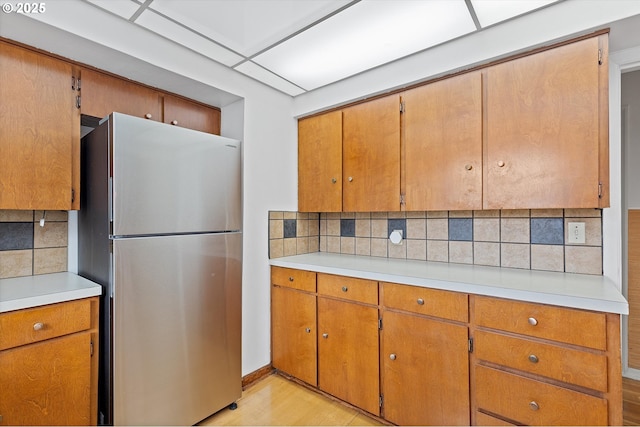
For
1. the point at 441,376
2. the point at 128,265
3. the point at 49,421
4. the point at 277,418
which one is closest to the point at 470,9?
the point at 441,376

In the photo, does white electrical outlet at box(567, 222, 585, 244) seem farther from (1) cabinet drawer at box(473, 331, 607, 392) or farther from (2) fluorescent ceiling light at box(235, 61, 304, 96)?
(2) fluorescent ceiling light at box(235, 61, 304, 96)

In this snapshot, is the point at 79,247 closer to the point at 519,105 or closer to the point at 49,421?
the point at 49,421

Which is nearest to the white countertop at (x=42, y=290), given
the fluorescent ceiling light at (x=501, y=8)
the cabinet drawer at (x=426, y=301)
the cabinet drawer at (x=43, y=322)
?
the cabinet drawer at (x=43, y=322)

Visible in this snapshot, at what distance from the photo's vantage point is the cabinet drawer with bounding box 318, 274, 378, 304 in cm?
182

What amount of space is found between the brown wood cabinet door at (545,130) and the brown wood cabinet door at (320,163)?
1.04 m

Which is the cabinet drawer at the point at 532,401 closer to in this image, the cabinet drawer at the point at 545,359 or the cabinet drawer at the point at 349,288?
the cabinet drawer at the point at 545,359

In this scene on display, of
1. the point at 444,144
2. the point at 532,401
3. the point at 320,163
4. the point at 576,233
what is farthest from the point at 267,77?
the point at 532,401

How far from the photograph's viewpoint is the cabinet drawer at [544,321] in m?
1.19

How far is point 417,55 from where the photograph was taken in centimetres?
190

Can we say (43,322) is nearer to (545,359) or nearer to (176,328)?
(176,328)

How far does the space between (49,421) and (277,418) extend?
Answer: 3.65 feet

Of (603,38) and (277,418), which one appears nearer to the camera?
(603,38)

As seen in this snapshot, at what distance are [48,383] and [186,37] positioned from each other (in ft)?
6.08

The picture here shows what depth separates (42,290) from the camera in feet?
4.66
